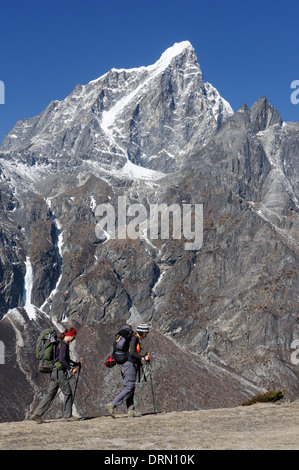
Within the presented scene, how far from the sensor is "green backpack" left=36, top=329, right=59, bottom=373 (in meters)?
22.1

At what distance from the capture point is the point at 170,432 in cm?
1833

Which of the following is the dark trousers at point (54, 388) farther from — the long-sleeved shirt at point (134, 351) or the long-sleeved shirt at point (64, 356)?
the long-sleeved shirt at point (134, 351)

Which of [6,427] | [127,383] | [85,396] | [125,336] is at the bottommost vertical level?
[85,396]

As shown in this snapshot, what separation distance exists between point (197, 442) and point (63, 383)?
287 inches

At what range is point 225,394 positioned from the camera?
176m

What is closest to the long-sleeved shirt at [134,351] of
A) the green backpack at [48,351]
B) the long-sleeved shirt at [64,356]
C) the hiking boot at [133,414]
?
the hiking boot at [133,414]

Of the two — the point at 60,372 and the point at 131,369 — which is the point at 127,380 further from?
the point at 60,372

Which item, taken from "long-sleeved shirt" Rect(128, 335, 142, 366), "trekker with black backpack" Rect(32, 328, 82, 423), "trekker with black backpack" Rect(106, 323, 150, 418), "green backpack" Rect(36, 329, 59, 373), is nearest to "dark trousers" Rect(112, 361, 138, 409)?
"trekker with black backpack" Rect(106, 323, 150, 418)

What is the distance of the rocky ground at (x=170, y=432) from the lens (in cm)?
1628

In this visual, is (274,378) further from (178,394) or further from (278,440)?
Result: (278,440)

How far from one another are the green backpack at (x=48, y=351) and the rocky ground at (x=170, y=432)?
208 centimetres

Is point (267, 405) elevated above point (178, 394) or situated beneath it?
elevated above
